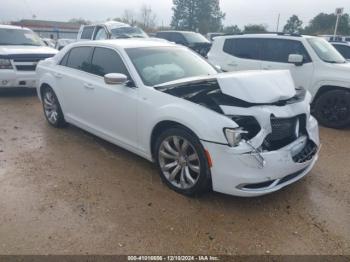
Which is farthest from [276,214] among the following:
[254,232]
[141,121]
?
[141,121]

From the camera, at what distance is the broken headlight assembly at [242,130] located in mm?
3084

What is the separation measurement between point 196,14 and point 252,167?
65485 mm

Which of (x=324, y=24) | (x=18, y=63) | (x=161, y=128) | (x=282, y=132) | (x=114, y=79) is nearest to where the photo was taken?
(x=282, y=132)

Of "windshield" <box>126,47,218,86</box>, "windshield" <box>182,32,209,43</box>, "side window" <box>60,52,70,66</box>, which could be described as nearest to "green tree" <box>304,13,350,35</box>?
"windshield" <box>182,32,209,43</box>

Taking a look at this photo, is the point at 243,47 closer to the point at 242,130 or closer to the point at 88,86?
the point at 88,86

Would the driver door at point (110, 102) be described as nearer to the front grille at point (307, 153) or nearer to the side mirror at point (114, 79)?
the side mirror at point (114, 79)

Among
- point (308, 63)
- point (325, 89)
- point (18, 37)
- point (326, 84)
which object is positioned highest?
point (18, 37)

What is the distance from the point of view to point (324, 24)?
123ft

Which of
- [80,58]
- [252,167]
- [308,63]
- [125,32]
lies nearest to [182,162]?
[252,167]

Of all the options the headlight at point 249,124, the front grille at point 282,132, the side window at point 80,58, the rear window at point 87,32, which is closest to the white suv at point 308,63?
the front grille at point 282,132

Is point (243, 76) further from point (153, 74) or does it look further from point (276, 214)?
point (276, 214)

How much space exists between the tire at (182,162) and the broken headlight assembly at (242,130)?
0.33m

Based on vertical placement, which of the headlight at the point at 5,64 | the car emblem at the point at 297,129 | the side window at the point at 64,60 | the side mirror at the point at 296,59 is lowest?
the car emblem at the point at 297,129

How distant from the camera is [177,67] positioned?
4.42 meters
